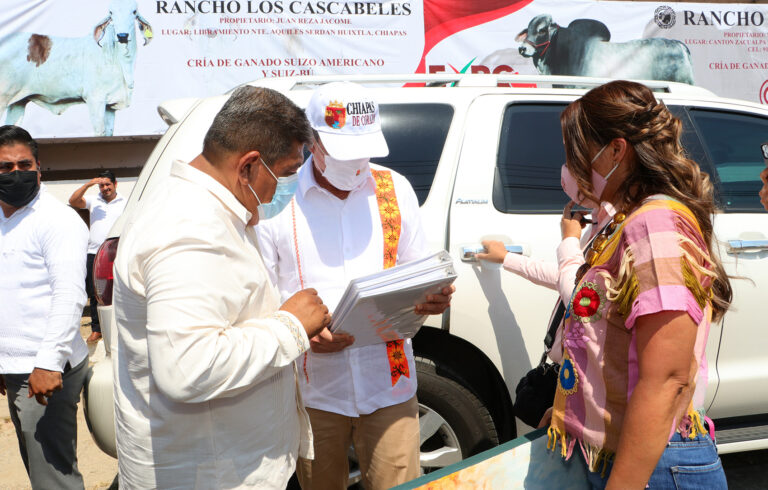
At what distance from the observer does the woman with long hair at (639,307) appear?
1.36 metres

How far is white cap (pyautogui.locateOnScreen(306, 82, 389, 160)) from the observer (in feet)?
7.16

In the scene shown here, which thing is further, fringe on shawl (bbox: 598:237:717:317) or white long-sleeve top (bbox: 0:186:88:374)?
white long-sleeve top (bbox: 0:186:88:374)

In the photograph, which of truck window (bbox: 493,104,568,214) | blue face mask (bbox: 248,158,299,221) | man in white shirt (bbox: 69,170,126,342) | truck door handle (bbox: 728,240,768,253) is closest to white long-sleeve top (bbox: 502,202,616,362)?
truck window (bbox: 493,104,568,214)

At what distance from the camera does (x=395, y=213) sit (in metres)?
2.36

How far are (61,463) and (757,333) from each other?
3.32m

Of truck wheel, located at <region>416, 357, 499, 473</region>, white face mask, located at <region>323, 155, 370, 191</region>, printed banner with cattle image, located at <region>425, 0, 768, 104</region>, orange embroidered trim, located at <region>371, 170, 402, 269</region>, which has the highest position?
printed banner with cattle image, located at <region>425, 0, 768, 104</region>

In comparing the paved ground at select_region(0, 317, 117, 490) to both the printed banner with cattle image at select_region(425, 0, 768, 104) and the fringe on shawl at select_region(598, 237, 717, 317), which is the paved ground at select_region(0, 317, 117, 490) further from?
the printed banner with cattle image at select_region(425, 0, 768, 104)

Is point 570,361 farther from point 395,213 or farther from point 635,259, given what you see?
point 395,213

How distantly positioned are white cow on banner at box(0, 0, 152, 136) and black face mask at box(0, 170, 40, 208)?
461 centimetres

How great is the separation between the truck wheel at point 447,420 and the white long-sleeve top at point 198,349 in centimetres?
124

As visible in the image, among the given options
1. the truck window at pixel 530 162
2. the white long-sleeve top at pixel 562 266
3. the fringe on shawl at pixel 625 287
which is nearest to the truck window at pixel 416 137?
the truck window at pixel 530 162

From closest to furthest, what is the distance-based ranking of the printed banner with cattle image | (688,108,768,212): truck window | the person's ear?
the person's ear, (688,108,768,212): truck window, the printed banner with cattle image

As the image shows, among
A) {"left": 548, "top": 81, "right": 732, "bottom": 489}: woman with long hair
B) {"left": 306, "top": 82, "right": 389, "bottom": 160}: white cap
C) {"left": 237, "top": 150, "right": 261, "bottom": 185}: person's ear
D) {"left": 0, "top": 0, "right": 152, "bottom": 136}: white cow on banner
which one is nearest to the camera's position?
{"left": 548, "top": 81, "right": 732, "bottom": 489}: woman with long hair

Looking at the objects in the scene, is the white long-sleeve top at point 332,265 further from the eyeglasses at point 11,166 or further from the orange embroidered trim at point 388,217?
the eyeglasses at point 11,166
